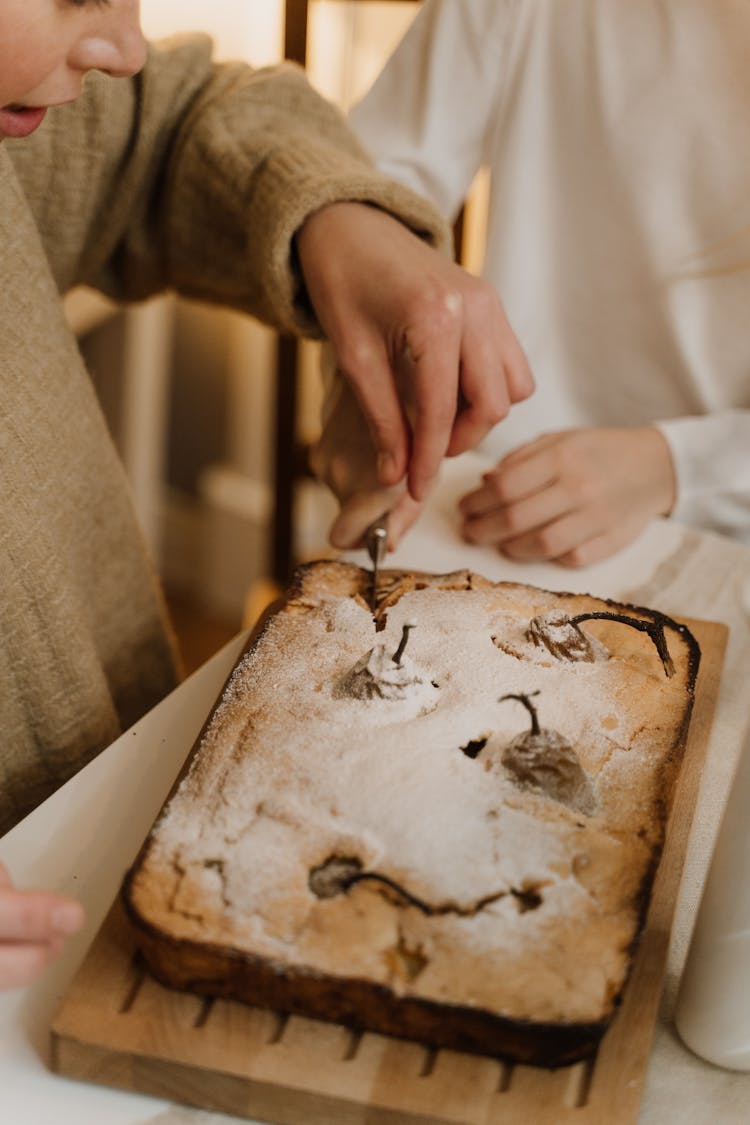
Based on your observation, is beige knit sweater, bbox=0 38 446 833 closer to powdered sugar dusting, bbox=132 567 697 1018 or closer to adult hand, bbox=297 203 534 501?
adult hand, bbox=297 203 534 501

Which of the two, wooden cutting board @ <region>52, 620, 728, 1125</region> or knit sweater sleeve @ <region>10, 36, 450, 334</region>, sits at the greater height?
knit sweater sleeve @ <region>10, 36, 450, 334</region>

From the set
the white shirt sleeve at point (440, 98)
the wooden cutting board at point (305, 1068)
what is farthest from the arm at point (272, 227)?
the wooden cutting board at point (305, 1068)

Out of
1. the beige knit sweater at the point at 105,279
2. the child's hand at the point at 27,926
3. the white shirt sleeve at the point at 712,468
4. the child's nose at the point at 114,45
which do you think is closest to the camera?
the child's hand at the point at 27,926

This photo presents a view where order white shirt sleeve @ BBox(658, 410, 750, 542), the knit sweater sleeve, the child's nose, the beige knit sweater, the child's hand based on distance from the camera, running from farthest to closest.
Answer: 1. white shirt sleeve @ BBox(658, 410, 750, 542)
2. the knit sweater sleeve
3. the beige knit sweater
4. the child's nose
5. the child's hand

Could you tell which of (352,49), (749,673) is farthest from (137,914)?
(352,49)

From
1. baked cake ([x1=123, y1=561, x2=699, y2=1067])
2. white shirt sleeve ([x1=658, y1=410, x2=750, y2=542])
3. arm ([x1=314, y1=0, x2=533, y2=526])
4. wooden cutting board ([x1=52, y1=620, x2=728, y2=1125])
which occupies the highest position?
arm ([x1=314, y1=0, x2=533, y2=526])

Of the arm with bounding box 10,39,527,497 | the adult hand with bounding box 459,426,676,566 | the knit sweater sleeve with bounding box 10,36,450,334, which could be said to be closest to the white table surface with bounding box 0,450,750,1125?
the adult hand with bounding box 459,426,676,566

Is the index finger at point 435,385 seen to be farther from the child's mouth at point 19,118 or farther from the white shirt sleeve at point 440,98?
the white shirt sleeve at point 440,98
